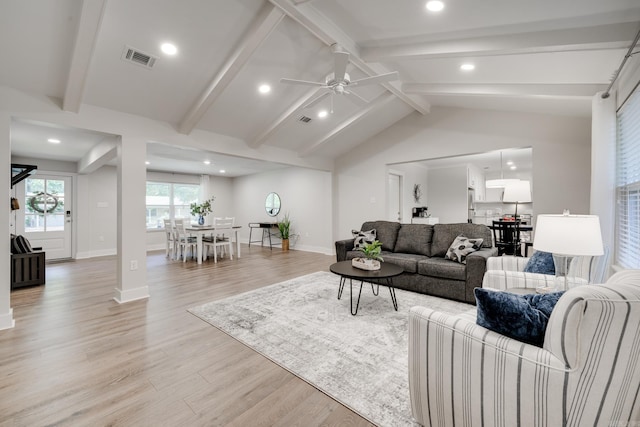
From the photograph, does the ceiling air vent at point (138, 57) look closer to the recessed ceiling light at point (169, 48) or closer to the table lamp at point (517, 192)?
the recessed ceiling light at point (169, 48)

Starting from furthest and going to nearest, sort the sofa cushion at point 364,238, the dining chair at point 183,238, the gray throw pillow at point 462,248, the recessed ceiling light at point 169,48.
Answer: the dining chair at point 183,238 < the sofa cushion at point 364,238 < the gray throw pillow at point 462,248 < the recessed ceiling light at point 169,48

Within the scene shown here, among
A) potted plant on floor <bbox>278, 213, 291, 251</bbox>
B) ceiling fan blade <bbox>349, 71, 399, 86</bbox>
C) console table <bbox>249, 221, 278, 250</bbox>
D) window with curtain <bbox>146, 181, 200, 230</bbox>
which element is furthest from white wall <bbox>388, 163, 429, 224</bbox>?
window with curtain <bbox>146, 181, 200, 230</bbox>

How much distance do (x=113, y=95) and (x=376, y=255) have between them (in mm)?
3680

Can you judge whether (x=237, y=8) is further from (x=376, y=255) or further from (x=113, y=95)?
(x=376, y=255)

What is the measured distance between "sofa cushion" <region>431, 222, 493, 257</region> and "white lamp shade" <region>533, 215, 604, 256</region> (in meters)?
2.23

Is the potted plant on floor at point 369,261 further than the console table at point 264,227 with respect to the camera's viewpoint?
No

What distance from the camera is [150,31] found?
8.76ft

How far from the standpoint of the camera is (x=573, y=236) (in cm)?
173

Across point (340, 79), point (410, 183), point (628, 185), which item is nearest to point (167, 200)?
point (410, 183)

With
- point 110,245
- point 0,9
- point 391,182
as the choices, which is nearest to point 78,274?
point 110,245

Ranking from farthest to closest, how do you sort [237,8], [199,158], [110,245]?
[110,245]
[199,158]
[237,8]

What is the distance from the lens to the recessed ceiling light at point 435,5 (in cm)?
232

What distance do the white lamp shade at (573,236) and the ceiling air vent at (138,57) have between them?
388 centimetres

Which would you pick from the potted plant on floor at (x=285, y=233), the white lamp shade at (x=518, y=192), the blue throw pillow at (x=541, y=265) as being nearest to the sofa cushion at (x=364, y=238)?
the white lamp shade at (x=518, y=192)
